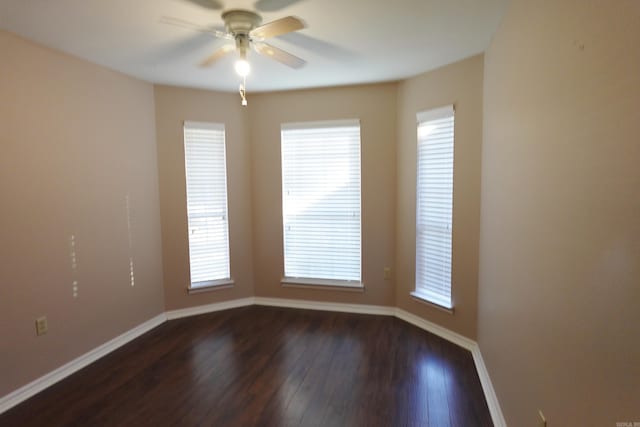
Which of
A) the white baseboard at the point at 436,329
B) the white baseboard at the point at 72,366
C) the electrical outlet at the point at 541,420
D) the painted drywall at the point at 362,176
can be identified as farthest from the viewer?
the painted drywall at the point at 362,176

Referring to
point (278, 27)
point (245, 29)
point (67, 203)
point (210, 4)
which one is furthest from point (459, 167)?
point (67, 203)

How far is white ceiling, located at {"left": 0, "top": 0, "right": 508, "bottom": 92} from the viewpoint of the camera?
1.91 metres

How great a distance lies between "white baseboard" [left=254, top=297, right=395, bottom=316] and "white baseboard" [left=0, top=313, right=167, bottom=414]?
1222mm

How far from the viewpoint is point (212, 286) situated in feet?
12.5

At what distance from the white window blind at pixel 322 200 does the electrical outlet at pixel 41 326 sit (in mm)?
2243

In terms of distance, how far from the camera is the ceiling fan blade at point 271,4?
1.87 metres

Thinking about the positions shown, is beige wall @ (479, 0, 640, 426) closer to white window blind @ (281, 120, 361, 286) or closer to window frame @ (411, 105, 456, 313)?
window frame @ (411, 105, 456, 313)

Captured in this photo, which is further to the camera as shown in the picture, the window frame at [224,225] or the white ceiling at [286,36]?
the window frame at [224,225]

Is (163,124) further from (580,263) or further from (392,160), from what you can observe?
(580,263)

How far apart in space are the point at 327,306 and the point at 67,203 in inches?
107

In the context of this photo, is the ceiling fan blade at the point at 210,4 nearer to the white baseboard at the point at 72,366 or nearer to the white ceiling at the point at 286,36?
the white ceiling at the point at 286,36

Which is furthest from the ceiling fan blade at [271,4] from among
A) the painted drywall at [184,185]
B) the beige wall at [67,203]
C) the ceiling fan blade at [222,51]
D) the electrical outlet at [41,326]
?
the electrical outlet at [41,326]

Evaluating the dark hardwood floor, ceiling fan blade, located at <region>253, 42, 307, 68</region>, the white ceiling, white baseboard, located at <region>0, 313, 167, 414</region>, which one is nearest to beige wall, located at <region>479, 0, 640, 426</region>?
the white ceiling

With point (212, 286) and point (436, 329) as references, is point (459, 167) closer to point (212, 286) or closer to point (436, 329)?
point (436, 329)
